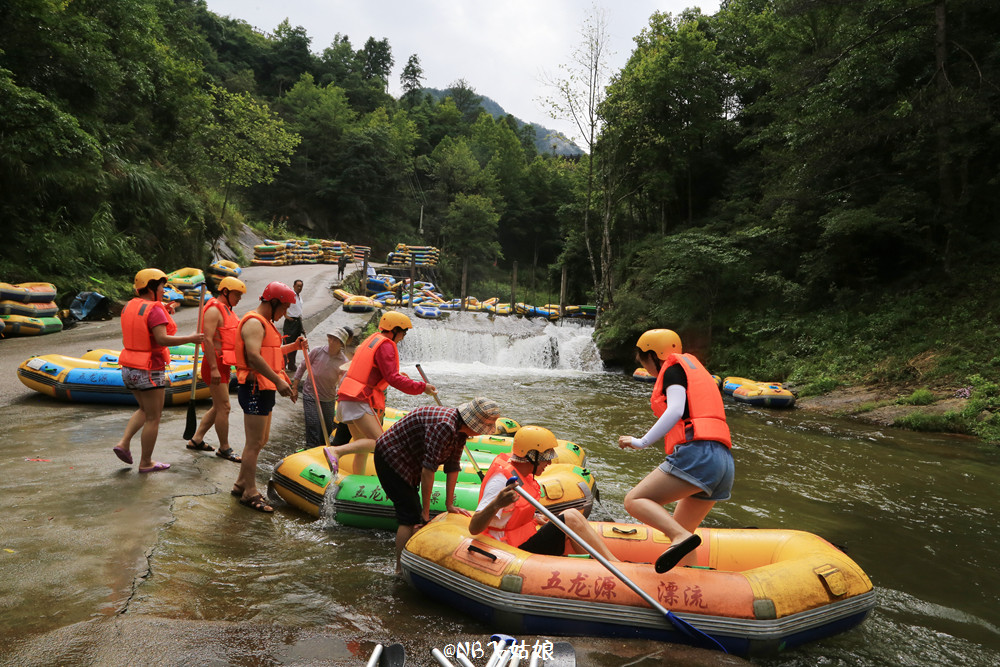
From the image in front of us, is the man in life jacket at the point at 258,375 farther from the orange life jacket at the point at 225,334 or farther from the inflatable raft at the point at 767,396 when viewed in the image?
the inflatable raft at the point at 767,396

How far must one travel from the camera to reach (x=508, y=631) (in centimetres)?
365

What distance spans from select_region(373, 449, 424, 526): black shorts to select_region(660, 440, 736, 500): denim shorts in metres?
1.79

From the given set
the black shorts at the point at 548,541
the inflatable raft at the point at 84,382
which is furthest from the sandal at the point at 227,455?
the black shorts at the point at 548,541

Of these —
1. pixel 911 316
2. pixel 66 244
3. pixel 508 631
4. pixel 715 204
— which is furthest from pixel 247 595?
pixel 715 204

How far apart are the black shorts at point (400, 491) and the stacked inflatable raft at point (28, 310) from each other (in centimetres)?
1116

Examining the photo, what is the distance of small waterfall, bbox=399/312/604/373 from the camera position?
20.8 metres

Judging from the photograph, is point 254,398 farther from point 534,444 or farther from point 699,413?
point 699,413

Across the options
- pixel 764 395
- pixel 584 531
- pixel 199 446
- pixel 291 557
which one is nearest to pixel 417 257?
pixel 764 395

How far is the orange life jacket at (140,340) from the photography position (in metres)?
5.08

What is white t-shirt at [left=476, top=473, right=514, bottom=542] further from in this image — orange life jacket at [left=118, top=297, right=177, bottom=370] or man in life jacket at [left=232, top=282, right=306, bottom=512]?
orange life jacket at [left=118, top=297, right=177, bottom=370]

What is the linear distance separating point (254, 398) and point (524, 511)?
243cm

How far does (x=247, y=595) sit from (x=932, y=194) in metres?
19.0

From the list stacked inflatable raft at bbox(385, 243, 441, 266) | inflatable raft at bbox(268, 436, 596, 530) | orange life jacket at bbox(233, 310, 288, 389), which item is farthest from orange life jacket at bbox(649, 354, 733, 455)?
stacked inflatable raft at bbox(385, 243, 441, 266)

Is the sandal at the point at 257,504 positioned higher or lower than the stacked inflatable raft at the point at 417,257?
lower
